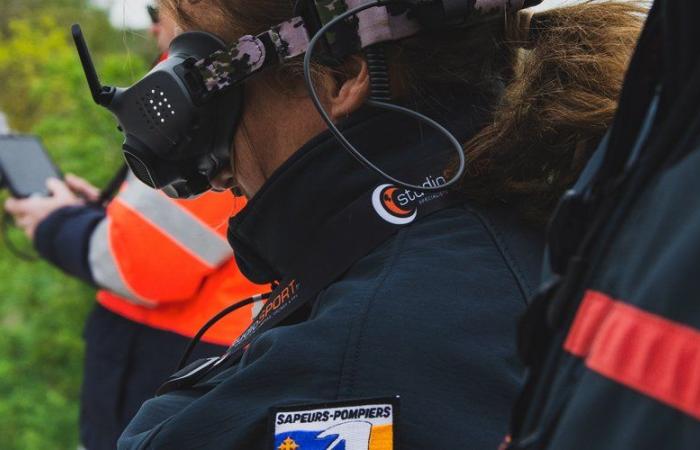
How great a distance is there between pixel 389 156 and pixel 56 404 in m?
3.19

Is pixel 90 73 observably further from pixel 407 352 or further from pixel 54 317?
pixel 54 317

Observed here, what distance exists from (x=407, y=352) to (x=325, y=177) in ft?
1.16

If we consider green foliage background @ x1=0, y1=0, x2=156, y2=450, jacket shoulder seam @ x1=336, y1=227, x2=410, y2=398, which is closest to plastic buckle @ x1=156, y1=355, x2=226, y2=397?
jacket shoulder seam @ x1=336, y1=227, x2=410, y2=398

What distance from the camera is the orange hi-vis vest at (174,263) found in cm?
280

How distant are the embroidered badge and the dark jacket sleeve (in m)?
1.97

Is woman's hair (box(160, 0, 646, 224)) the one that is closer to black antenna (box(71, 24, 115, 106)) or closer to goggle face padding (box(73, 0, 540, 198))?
goggle face padding (box(73, 0, 540, 198))

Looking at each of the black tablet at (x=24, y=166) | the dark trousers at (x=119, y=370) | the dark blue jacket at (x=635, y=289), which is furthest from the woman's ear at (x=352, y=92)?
the black tablet at (x=24, y=166)

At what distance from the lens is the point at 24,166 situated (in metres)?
3.74

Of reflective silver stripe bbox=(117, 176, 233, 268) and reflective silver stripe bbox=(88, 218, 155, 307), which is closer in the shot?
reflective silver stripe bbox=(117, 176, 233, 268)

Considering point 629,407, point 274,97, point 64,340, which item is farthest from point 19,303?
point 629,407

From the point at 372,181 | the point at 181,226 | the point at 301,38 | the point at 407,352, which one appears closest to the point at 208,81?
the point at 301,38

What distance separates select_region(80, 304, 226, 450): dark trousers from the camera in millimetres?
2938

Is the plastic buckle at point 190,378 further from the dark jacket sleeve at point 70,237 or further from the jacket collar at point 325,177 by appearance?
the dark jacket sleeve at point 70,237

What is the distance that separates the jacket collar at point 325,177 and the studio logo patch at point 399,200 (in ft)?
0.11
